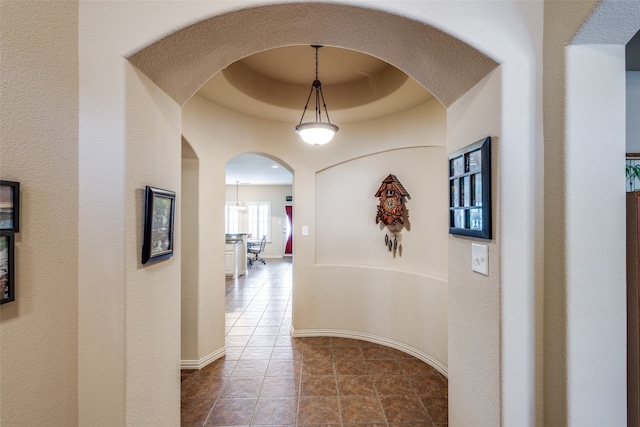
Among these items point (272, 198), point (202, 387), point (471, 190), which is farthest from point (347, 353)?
point (272, 198)

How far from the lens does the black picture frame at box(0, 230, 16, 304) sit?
0.93 m

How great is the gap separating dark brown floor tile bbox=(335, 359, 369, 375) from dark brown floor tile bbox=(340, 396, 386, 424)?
394 millimetres

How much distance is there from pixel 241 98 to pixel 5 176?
225cm

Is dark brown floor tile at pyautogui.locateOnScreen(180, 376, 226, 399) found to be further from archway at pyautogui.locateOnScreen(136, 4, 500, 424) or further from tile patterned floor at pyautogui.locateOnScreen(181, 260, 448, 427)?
archway at pyautogui.locateOnScreen(136, 4, 500, 424)

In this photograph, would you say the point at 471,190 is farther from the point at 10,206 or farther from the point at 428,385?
the point at 428,385

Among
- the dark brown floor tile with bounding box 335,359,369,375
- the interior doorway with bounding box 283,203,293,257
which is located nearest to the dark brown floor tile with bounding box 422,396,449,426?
the dark brown floor tile with bounding box 335,359,369,375

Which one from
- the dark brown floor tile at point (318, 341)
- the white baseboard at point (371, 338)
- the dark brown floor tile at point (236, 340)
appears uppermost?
the white baseboard at point (371, 338)

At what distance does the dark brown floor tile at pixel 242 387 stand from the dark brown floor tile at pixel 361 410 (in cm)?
72

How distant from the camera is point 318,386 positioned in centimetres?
261

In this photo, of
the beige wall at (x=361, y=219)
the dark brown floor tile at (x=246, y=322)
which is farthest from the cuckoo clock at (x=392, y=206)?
the dark brown floor tile at (x=246, y=322)

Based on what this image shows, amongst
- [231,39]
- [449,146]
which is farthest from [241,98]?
[449,146]

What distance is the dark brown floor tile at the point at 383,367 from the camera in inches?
112

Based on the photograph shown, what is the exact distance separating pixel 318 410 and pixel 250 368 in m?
0.90

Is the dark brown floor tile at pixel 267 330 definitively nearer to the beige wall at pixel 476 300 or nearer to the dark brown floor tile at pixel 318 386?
the dark brown floor tile at pixel 318 386
